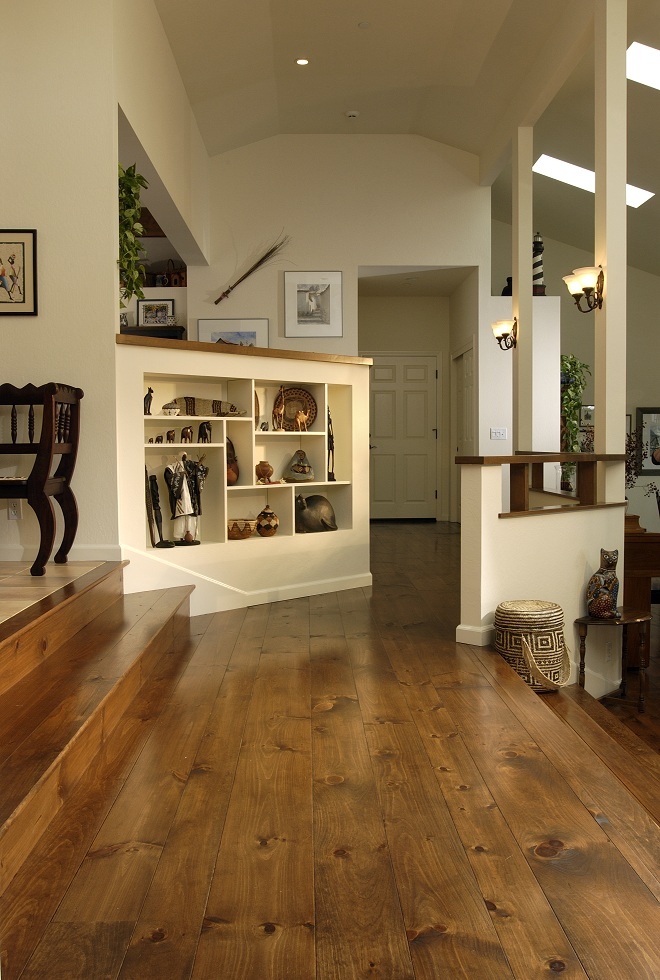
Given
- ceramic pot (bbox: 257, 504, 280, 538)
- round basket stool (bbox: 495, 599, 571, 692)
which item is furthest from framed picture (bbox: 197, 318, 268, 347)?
round basket stool (bbox: 495, 599, 571, 692)

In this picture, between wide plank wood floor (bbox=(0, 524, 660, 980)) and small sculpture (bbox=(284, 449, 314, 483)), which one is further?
small sculpture (bbox=(284, 449, 314, 483))

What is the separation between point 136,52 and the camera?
16.0 feet

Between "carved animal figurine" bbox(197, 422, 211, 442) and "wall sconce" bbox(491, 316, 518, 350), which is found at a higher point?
"wall sconce" bbox(491, 316, 518, 350)

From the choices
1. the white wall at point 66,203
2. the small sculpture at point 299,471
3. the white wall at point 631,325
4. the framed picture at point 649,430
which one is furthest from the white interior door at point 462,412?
the white wall at point 66,203

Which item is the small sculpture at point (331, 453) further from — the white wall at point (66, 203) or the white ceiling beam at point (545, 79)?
the white ceiling beam at point (545, 79)

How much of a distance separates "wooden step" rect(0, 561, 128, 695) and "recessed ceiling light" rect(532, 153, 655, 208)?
6328 millimetres

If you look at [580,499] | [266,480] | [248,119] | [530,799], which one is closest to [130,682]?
[530,799]

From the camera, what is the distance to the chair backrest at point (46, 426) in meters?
3.75

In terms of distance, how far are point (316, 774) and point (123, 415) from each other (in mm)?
2440

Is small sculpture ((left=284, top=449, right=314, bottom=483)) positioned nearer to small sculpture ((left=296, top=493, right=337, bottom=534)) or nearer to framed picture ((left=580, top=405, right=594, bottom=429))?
small sculpture ((left=296, top=493, right=337, bottom=534))

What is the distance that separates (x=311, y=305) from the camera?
27.6 ft

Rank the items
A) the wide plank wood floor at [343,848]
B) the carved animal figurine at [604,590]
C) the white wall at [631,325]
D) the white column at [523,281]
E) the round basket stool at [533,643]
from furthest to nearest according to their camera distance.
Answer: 1. the white wall at [631,325]
2. the white column at [523,281]
3. the carved animal figurine at [604,590]
4. the round basket stool at [533,643]
5. the wide plank wood floor at [343,848]

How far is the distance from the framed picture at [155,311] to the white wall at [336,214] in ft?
0.96

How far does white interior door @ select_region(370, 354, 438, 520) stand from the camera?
34.2ft
